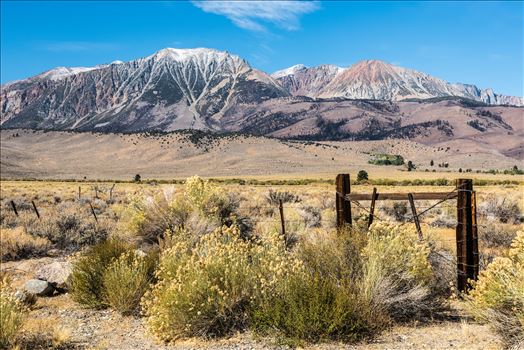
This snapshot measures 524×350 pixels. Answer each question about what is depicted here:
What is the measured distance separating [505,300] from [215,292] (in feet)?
14.0

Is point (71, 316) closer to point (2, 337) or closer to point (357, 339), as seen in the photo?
point (2, 337)

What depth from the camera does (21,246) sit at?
15.4m

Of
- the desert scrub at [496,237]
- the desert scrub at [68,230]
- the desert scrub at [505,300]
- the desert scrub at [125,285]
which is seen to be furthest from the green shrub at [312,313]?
the desert scrub at [68,230]

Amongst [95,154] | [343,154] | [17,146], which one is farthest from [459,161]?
[17,146]

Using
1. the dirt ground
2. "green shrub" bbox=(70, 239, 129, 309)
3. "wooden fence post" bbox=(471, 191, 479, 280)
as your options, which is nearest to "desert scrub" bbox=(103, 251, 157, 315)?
the dirt ground

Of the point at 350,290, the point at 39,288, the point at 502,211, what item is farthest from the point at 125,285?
the point at 502,211

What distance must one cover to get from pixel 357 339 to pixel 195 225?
6915mm

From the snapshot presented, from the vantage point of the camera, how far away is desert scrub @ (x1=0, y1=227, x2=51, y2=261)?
15.0 metres

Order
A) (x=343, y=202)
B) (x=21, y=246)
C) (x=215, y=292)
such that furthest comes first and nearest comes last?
(x=21, y=246), (x=343, y=202), (x=215, y=292)

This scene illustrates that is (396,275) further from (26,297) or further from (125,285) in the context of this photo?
(26,297)

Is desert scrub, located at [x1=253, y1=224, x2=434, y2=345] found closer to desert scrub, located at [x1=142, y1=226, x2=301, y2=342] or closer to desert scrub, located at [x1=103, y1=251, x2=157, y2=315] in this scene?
desert scrub, located at [x1=142, y1=226, x2=301, y2=342]

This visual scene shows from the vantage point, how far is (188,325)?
7.65 metres

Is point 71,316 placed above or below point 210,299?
below

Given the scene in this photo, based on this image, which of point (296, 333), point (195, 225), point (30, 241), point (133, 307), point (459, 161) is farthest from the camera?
point (459, 161)
